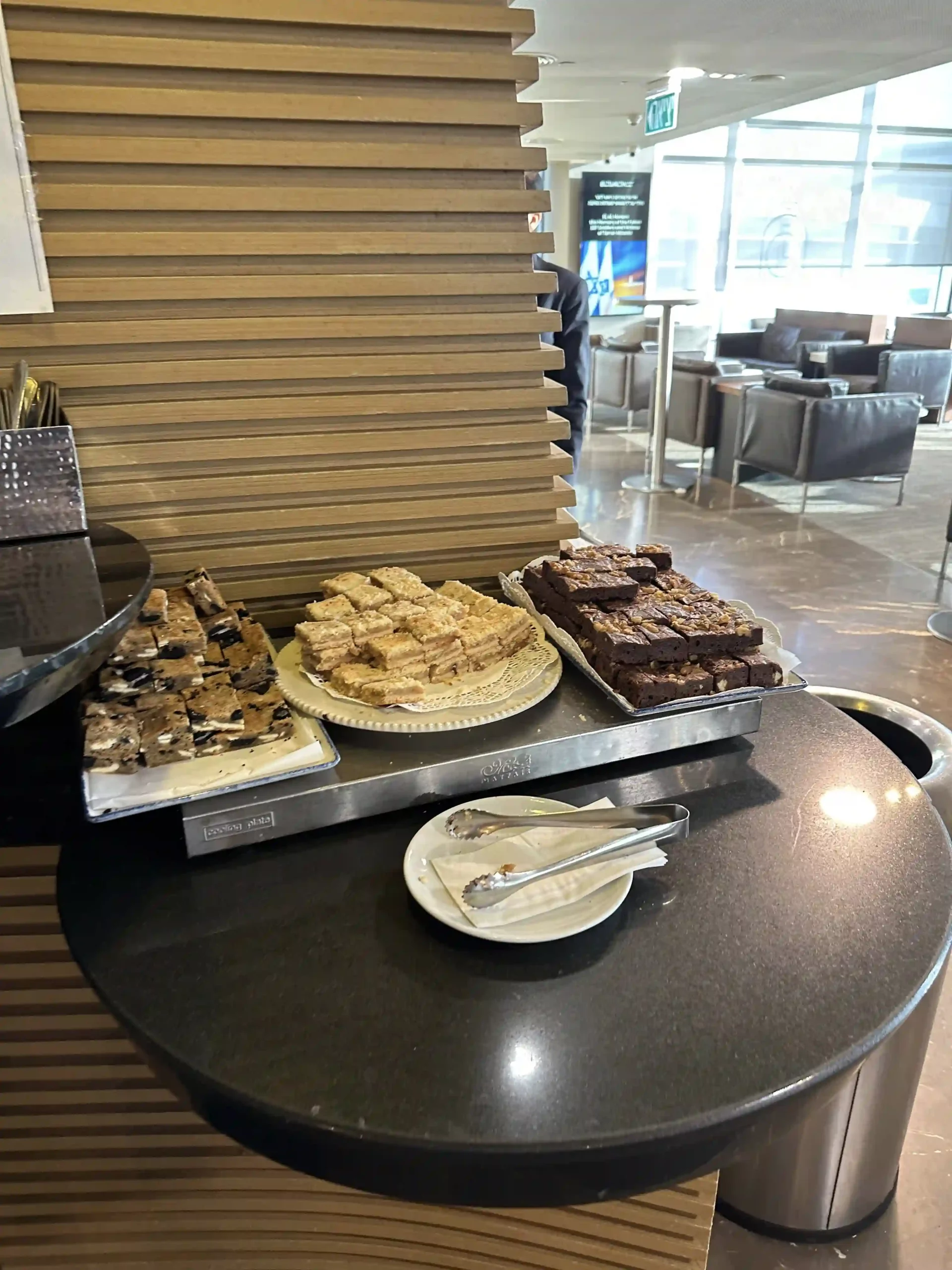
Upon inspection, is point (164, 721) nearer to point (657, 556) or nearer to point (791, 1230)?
point (657, 556)

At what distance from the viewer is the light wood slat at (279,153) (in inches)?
46.3

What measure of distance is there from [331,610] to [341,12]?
2.61 feet

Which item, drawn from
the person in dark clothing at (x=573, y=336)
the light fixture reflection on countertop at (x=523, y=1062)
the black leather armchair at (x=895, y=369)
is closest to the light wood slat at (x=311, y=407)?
the light fixture reflection on countertop at (x=523, y=1062)

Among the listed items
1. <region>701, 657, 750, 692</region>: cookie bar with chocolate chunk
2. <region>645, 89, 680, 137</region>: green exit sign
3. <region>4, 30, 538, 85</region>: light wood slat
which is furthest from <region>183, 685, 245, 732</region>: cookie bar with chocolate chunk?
<region>645, 89, 680, 137</region>: green exit sign

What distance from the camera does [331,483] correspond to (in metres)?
1.43

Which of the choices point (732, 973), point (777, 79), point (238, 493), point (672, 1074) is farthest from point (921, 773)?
point (777, 79)

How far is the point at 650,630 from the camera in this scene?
1.18 m

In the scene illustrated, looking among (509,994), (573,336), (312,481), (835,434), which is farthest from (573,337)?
(835,434)

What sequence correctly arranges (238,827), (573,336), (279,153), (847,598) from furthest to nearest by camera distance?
(847,598) → (573,336) → (279,153) → (238,827)

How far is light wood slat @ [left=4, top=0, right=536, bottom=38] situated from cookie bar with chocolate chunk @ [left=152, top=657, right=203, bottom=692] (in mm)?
817

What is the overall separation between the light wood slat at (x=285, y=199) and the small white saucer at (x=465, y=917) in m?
0.81

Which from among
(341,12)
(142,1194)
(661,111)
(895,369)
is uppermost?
(661,111)

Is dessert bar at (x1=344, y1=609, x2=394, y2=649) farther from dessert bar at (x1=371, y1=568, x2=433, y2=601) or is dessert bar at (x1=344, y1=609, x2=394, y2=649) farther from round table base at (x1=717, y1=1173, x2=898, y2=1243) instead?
round table base at (x1=717, y1=1173, x2=898, y2=1243)

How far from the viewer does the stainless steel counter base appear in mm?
953
